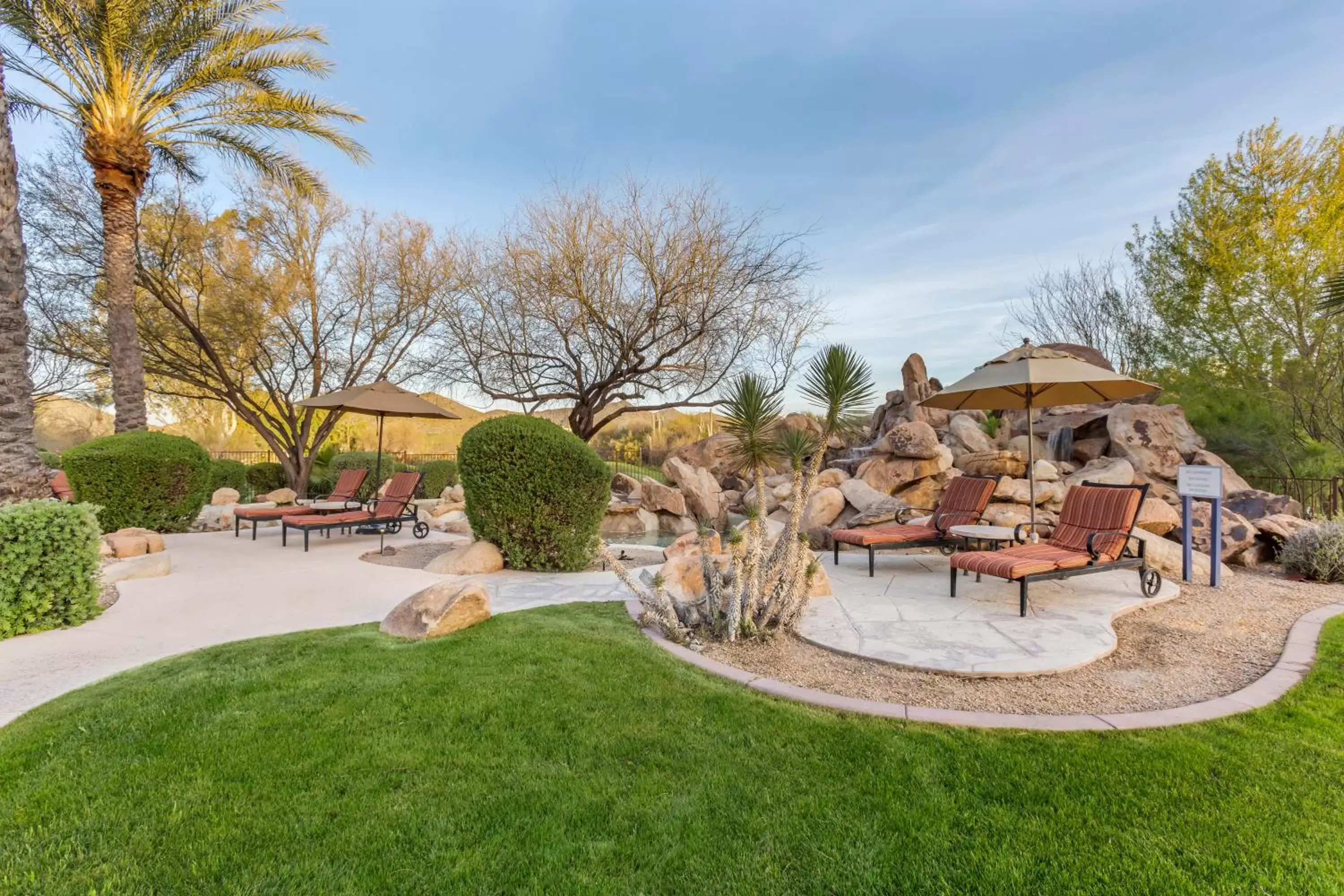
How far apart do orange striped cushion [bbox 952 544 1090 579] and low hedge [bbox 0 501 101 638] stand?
6782 millimetres

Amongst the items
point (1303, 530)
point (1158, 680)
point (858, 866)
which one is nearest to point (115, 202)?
point (858, 866)

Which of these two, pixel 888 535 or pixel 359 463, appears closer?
pixel 888 535

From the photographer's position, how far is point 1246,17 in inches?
316

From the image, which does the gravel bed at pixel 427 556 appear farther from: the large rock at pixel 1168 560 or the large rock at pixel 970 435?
the large rock at pixel 970 435

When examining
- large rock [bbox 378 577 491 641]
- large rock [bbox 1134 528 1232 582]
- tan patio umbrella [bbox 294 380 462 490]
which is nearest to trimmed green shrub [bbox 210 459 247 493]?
tan patio umbrella [bbox 294 380 462 490]

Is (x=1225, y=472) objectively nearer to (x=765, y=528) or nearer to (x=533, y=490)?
(x=765, y=528)

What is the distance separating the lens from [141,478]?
8.41 m

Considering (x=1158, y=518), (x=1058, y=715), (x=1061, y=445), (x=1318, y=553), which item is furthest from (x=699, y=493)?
(x=1058, y=715)

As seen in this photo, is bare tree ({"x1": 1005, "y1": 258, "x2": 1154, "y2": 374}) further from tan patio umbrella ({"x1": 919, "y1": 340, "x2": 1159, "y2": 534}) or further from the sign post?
the sign post

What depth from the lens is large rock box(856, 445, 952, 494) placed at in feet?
37.1

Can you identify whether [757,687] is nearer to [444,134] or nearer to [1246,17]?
[1246,17]

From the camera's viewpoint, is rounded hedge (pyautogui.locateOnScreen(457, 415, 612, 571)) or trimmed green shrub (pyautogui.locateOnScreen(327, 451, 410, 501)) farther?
trimmed green shrub (pyautogui.locateOnScreen(327, 451, 410, 501))

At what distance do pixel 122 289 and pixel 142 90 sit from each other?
9.91 ft

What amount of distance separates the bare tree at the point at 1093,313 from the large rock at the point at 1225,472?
637cm
